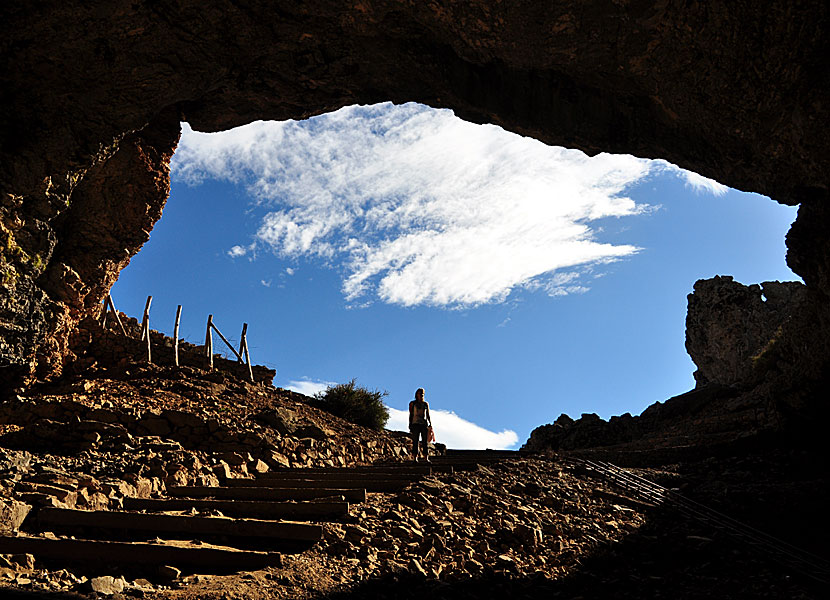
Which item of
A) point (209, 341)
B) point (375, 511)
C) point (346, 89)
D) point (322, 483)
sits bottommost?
point (375, 511)

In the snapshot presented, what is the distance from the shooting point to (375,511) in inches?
262

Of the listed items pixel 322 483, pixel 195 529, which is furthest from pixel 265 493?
pixel 195 529

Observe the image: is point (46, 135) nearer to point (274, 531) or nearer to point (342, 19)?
point (342, 19)

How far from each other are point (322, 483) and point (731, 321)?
33.2m

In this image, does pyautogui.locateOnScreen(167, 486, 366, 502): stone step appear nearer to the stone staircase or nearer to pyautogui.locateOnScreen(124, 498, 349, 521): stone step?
the stone staircase


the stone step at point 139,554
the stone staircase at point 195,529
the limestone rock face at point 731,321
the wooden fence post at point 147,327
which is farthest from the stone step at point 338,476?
the limestone rock face at point 731,321

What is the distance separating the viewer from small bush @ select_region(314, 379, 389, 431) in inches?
644

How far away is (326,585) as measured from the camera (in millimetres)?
4879

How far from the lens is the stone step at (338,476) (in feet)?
28.1

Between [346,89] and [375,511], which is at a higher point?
[346,89]

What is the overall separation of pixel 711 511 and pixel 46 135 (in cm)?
1362

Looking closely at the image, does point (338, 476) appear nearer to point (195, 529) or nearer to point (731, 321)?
point (195, 529)

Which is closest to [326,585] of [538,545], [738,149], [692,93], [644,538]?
[538,545]

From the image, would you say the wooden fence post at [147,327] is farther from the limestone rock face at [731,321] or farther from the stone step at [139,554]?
the limestone rock face at [731,321]
